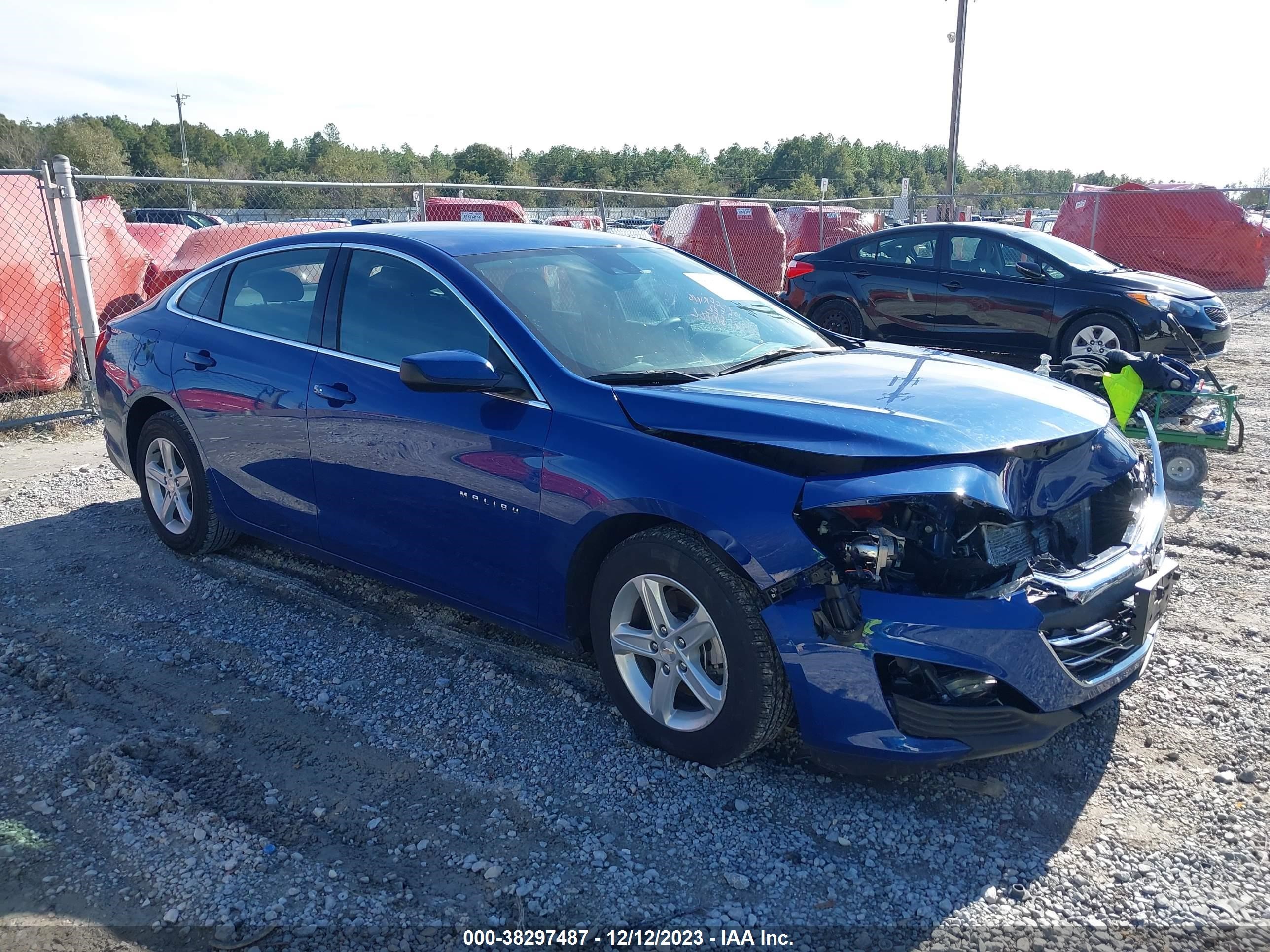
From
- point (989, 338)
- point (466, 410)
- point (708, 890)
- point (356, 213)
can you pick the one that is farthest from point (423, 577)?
point (356, 213)

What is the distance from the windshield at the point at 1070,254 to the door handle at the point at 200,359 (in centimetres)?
818

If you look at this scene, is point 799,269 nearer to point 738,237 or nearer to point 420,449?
point 738,237

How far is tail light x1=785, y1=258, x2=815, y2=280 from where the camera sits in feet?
36.7

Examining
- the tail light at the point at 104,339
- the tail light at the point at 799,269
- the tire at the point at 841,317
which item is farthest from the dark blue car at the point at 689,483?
the tail light at the point at 799,269

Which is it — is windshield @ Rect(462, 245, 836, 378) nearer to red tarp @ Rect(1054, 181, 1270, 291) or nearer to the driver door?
the driver door

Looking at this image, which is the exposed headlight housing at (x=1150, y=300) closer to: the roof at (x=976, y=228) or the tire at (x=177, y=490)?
the roof at (x=976, y=228)

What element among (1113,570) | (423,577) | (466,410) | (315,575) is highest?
(466,410)

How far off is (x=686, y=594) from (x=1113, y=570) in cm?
135

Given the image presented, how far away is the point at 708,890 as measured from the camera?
268 cm

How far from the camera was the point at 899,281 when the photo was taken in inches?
413

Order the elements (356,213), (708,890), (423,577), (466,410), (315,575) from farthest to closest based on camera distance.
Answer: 1. (356,213)
2. (315,575)
3. (423,577)
4. (466,410)
5. (708,890)

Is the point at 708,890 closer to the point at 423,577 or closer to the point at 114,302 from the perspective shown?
the point at 423,577

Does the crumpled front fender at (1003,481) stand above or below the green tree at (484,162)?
below

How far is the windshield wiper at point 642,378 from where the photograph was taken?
3475 mm
